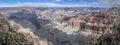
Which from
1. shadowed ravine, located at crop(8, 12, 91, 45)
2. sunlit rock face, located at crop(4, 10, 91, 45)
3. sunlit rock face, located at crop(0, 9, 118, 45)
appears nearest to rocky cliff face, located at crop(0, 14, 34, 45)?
sunlit rock face, located at crop(4, 10, 91, 45)

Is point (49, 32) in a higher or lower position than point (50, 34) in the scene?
higher

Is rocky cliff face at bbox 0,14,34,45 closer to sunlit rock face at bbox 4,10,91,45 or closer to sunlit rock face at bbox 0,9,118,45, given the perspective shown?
sunlit rock face at bbox 4,10,91,45

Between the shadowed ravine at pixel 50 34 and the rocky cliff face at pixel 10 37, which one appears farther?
the shadowed ravine at pixel 50 34

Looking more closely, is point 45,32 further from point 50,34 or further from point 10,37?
point 10,37

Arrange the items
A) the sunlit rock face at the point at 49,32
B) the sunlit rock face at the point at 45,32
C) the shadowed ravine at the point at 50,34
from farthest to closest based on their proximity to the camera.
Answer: the shadowed ravine at the point at 50,34
the sunlit rock face at the point at 45,32
the sunlit rock face at the point at 49,32

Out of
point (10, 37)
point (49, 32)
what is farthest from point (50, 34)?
point (10, 37)

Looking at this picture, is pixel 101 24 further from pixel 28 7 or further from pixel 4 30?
pixel 28 7

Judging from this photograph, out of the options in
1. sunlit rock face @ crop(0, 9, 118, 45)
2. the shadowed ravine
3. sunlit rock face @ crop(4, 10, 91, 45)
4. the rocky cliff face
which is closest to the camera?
the rocky cliff face

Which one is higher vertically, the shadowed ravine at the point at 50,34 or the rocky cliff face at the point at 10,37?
the rocky cliff face at the point at 10,37

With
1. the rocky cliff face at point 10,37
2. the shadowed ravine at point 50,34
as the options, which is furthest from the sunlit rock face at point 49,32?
the rocky cliff face at point 10,37

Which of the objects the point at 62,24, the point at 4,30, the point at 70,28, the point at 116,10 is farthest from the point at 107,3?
the point at 4,30

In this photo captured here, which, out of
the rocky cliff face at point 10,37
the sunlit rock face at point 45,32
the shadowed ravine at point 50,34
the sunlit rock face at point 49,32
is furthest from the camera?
the shadowed ravine at point 50,34

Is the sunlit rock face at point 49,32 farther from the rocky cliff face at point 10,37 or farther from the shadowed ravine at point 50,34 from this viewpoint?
the rocky cliff face at point 10,37
